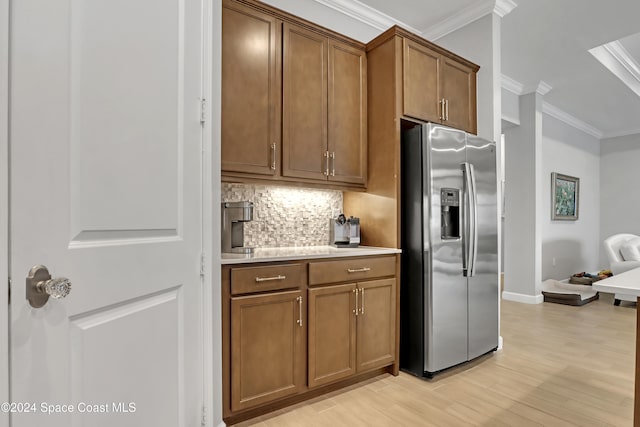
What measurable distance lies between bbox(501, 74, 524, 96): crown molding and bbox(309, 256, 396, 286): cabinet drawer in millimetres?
3451

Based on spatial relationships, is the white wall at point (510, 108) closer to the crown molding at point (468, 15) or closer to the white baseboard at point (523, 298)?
the crown molding at point (468, 15)

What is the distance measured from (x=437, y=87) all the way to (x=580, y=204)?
17.8 ft

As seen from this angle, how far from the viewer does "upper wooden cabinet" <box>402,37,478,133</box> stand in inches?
106

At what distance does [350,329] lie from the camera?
7.78 ft

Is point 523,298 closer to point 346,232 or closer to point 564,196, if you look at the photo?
point 564,196

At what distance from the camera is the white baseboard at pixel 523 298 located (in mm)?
4887

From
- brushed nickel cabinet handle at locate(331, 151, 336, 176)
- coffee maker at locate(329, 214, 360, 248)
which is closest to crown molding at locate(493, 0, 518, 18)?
brushed nickel cabinet handle at locate(331, 151, 336, 176)
